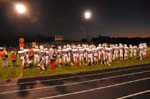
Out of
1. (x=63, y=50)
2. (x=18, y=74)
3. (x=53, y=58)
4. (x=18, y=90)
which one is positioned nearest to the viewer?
(x=18, y=90)

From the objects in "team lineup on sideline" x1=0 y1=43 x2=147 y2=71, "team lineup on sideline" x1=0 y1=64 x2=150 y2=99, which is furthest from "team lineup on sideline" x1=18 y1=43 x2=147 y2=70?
"team lineup on sideline" x1=0 y1=64 x2=150 y2=99

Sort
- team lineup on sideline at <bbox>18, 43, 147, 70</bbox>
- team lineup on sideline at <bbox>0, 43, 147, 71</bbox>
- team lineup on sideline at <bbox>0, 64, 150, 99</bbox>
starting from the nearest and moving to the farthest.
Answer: team lineup on sideline at <bbox>0, 64, 150, 99</bbox>, team lineup on sideline at <bbox>0, 43, 147, 71</bbox>, team lineup on sideline at <bbox>18, 43, 147, 70</bbox>

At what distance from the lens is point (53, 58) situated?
21.2m

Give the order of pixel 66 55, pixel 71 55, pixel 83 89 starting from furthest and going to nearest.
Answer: pixel 71 55 < pixel 66 55 < pixel 83 89

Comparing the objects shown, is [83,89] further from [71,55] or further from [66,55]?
[71,55]

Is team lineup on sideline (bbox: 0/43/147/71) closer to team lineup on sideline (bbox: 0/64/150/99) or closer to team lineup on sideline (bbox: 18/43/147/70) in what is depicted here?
team lineup on sideline (bbox: 18/43/147/70)

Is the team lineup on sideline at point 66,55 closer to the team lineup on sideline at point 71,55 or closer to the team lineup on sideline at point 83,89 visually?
the team lineup on sideline at point 71,55

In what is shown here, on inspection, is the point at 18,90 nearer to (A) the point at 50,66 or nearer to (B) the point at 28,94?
(B) the point at 28,94

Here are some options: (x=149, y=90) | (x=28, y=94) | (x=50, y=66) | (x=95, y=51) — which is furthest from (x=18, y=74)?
(x=149, y=90)

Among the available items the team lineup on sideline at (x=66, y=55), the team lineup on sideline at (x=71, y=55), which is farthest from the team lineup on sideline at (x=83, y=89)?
the team lineup on sideline at (x=71, y=55)

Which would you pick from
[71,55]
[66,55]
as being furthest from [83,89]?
[71,55]

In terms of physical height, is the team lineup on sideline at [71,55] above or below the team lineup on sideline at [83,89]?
above

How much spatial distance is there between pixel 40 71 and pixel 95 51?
696 cm

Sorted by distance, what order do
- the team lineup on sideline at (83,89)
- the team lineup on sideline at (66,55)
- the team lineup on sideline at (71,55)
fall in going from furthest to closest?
the team lineup on sideline at (71,55) → the team lineup on sideline at (66,55) → the team lineup on sideline at (83,89)
